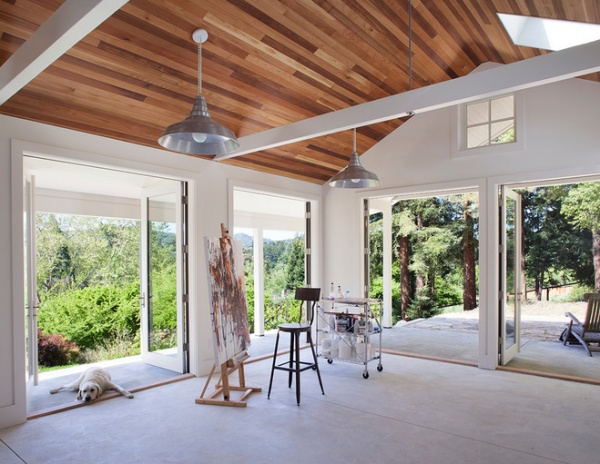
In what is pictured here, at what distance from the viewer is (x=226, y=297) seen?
4379mm

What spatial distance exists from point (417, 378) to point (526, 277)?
8246 mm

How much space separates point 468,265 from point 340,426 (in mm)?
9410

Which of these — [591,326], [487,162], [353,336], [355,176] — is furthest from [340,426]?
[591,326]

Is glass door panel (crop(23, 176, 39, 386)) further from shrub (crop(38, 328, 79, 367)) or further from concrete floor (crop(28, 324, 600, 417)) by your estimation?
shrub (crop(38, 328, 79, 367))

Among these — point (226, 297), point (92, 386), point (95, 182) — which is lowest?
point (92, 386)

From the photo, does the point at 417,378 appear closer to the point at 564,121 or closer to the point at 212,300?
the point at 212,300

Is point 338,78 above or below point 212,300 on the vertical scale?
above

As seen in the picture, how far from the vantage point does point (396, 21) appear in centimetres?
419

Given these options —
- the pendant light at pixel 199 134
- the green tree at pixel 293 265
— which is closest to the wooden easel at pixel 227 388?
the pendant light at pixel 199 134

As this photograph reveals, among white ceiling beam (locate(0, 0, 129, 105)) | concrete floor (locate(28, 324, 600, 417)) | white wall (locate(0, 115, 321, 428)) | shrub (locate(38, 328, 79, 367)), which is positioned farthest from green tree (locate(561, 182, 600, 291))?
shrub (locate(38, 328, 79, 367))

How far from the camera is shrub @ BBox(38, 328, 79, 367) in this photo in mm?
7746

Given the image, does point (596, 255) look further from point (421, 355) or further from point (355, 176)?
point (355, 176)

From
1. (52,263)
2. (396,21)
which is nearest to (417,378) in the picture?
(396,21)

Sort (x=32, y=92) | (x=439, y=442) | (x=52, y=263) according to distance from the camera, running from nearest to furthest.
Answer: (x=439, y=442) → (x=32, y=92) → (x=52, y=263)
